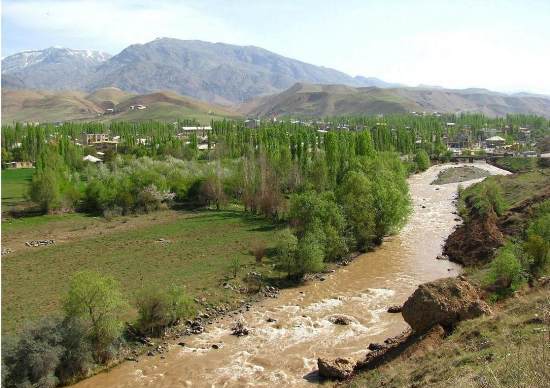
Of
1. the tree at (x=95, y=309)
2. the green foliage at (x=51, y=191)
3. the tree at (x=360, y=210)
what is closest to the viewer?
the tree at (x=95, y=309)

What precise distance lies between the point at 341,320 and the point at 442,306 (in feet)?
25.9

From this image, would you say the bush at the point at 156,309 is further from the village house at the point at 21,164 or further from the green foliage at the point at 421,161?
the village house at the point at 21,164

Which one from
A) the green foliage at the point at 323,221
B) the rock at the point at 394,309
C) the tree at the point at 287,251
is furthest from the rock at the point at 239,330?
the green foliage at the point at 323,221

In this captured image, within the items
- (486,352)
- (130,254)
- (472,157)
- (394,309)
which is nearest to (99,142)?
(472,157)

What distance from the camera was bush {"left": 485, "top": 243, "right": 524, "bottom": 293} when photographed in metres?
27.5

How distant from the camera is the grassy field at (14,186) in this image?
68800 millimetres

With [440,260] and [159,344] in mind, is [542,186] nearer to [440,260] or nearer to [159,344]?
[440,260]

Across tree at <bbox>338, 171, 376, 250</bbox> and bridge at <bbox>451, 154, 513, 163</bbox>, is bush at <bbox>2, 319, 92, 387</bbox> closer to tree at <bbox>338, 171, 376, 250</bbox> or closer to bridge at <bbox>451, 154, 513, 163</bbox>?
tree at <bbox>338, 171, 376, 250</bbox>

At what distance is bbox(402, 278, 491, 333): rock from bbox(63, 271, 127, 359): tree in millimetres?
14360

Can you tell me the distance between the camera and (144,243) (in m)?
48.0

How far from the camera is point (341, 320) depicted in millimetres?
28844

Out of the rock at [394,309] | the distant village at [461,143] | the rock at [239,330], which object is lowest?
the rock at [239,330]

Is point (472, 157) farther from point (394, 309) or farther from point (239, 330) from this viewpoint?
point (239, 330)

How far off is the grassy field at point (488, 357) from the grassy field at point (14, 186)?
196ft
